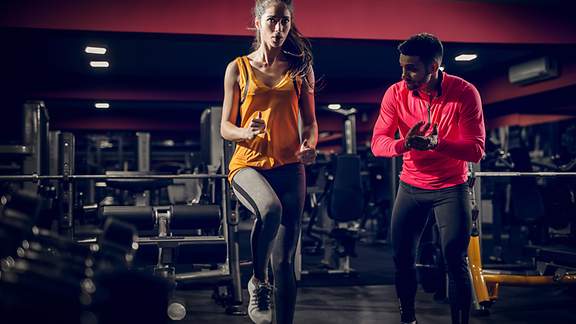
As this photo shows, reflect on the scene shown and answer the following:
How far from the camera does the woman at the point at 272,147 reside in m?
2.14

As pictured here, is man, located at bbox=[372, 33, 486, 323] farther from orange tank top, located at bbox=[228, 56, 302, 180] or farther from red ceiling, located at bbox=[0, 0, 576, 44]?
red ceiling, located at bbox=[0, 0, 576, 44]

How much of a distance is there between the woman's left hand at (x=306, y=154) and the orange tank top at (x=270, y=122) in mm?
45

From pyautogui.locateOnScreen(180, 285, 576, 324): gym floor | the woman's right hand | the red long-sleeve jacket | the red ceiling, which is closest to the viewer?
the woman's right hand

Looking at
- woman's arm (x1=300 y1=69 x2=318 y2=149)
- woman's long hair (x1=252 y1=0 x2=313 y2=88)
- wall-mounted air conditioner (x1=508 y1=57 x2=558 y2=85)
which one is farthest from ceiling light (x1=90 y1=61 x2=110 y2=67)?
woman's arm (x1=300 y1=69 x2=318 y2=149)

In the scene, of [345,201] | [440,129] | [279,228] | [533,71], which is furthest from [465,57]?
[279,228]

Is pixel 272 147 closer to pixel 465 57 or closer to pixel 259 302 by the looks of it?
pixel 259 302

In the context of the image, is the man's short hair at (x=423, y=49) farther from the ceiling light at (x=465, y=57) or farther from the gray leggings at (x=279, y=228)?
the ceiling light at (x=465, y=57)

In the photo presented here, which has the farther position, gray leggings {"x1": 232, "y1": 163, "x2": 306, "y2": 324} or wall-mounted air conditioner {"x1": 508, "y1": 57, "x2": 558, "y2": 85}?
wall-mounted air conditioner {"x1": 508, "y1": 57, "x2": 558, "y2": 85}

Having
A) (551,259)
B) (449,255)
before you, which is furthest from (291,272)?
(551,259)

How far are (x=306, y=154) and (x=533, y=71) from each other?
8.65m

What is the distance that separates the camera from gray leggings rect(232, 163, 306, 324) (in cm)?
213

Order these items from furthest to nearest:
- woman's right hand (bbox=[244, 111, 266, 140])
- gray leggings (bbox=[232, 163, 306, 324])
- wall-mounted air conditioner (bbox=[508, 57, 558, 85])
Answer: wall-mounted air conditioner (bbox=[508, 57, 558, 85])
gray leggings (bbox=[232, 163, 306, 324])
woman's right hand (bbox=[244, 111, 266, 140])

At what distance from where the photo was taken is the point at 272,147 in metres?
2.22

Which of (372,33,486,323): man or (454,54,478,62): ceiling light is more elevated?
(454,54,478,62): ceiling light
